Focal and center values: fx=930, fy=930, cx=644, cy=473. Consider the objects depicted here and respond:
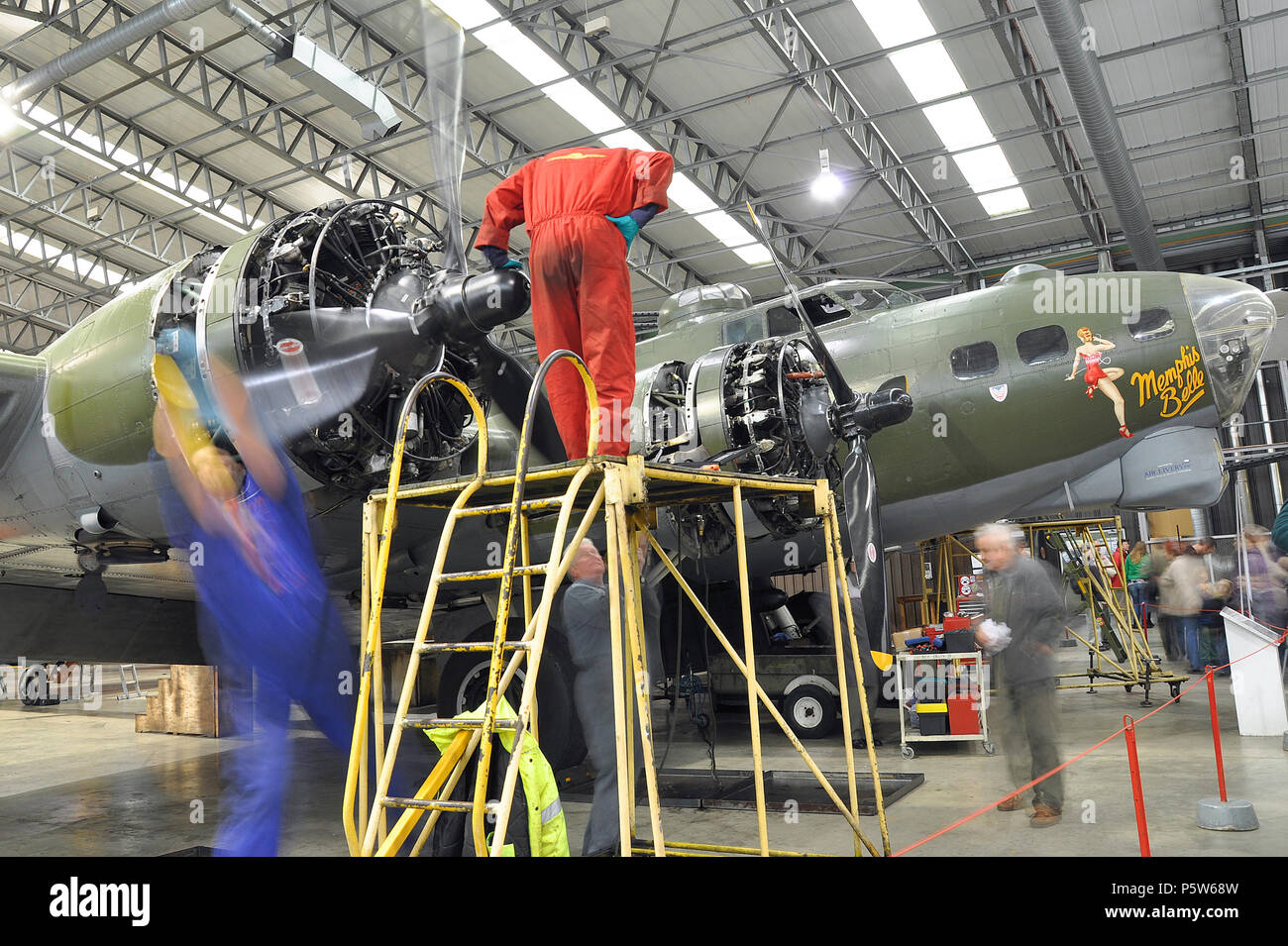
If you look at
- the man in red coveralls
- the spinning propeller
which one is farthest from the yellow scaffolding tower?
the spinning propeller

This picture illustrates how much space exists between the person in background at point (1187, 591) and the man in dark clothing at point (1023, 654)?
7688mm

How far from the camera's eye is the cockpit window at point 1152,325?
25.9 feet

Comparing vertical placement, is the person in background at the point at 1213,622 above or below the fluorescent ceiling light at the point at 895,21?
below

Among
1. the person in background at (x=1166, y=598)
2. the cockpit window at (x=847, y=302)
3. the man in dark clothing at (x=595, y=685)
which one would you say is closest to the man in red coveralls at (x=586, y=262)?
the man in dark clothing at (x=595, y=685)

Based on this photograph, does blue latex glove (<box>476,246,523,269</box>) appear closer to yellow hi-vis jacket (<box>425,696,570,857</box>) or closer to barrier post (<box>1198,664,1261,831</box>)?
yellow hi-vis jacket (<box>425,696,570,857</box>)

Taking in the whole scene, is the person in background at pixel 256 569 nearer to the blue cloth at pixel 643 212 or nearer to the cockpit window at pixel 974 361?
the blue cloth at pixel 643 212

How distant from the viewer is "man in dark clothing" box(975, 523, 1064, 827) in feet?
20.3

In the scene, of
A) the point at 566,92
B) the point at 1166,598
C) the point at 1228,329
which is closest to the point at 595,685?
the point at 1228,329

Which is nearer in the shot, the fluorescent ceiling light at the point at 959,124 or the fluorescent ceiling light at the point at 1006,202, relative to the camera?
the fluorescent ceiling light at the point at 959,124

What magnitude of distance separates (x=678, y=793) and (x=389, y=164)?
1466cm

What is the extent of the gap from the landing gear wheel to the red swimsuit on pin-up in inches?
166

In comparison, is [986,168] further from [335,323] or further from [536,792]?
[536,792]
